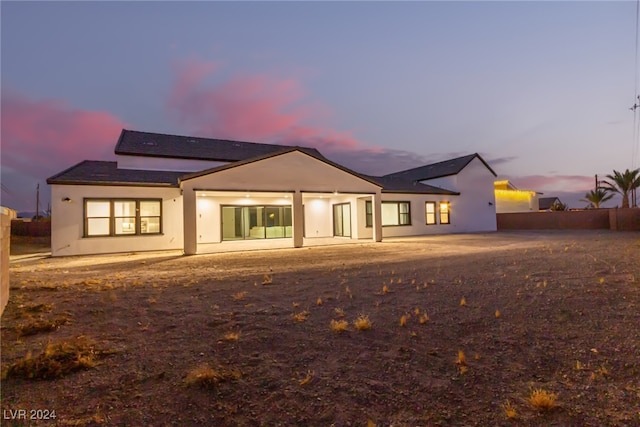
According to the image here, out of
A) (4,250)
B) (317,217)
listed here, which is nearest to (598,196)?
(317,217)

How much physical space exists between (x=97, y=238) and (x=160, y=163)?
6.21 meters

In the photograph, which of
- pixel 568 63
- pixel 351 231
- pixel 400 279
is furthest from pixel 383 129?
pixel 400 279

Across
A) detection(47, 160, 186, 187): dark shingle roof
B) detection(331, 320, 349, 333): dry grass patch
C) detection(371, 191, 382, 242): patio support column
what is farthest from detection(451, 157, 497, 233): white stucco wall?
detection(331, 320, 349, 333): dry grass patch

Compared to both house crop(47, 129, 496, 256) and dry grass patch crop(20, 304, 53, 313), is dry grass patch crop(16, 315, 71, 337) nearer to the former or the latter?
dry grass patch crop(20, 304, 53, 313)

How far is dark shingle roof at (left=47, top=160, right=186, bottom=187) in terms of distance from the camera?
15.0 meters

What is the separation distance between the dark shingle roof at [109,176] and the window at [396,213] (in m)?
14.7

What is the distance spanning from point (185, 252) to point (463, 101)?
109 ft

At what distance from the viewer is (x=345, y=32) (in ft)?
63.1

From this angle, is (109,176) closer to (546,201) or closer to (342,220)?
(342,220)

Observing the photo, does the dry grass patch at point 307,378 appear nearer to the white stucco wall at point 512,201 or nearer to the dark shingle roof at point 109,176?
the dark shingle roof at point 109,176

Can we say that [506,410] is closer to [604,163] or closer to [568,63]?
[568,63]

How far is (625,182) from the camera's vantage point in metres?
32.1

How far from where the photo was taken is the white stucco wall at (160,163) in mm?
18906

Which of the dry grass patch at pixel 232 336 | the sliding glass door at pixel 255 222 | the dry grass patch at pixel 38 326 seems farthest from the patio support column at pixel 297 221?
the dry grass patch at pixel 232 336
